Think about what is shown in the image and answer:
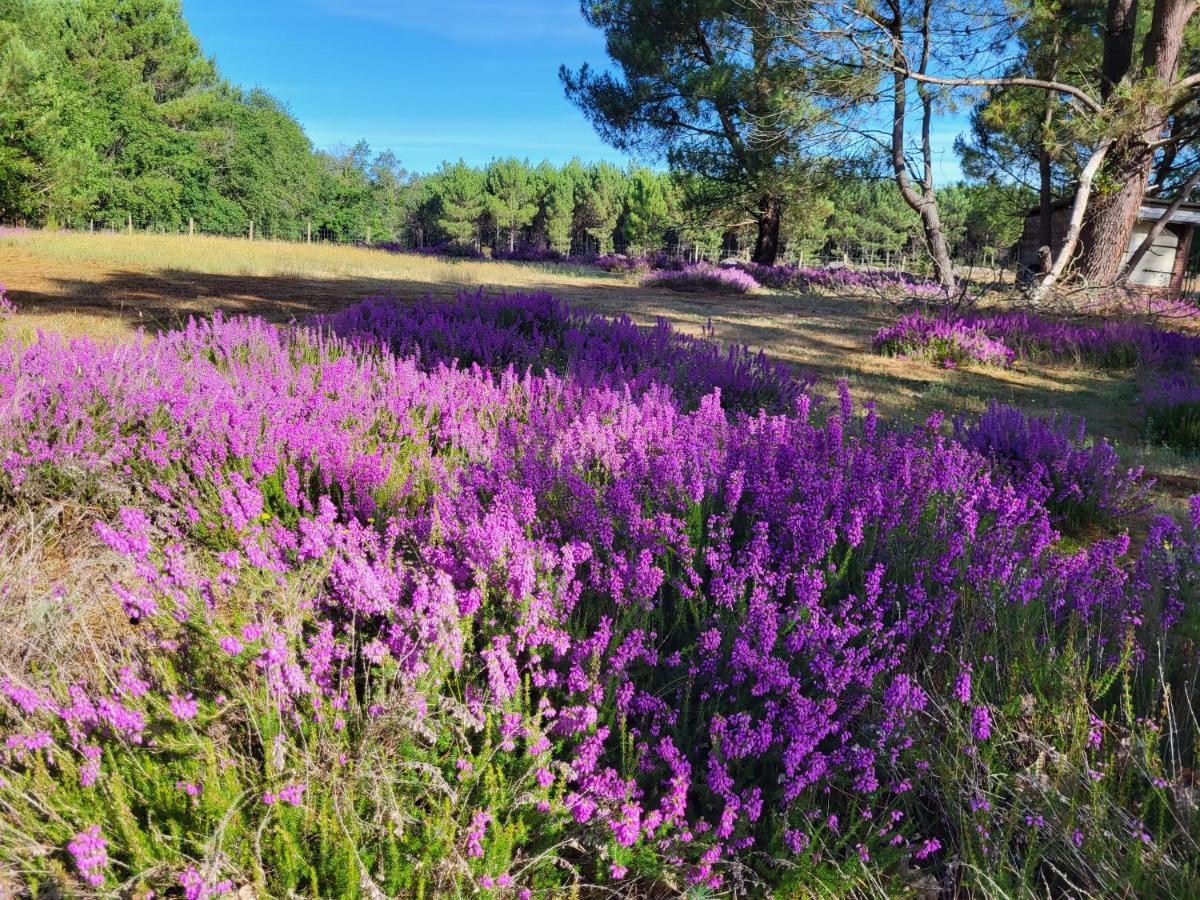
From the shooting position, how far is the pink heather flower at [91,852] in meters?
1.14

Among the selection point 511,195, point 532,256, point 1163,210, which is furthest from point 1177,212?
point 511,195

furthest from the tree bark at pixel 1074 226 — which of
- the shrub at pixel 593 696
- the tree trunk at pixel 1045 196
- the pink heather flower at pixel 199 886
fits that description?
the tree trunk at pixel 1045 196

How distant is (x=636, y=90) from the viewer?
2248 centimetres

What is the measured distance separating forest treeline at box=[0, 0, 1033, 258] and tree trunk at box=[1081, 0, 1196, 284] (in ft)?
8.56

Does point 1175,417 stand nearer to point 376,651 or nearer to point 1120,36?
point 376,651

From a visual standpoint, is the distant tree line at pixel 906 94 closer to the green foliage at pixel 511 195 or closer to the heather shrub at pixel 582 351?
the heather shrub at pixel 582 351

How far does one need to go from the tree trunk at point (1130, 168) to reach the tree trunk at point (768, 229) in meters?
16.6

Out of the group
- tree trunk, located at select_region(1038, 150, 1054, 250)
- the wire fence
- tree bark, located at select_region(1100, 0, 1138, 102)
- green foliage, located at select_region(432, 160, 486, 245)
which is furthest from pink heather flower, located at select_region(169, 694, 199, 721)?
green foliage, located at select_region(432, 160, 486, 245)

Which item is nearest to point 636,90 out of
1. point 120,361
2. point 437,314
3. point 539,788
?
point 437,314

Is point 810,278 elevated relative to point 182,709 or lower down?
elevated

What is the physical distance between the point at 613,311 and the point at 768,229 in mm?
18927

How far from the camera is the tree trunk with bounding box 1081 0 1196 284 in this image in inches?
407

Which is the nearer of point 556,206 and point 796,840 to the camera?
point 796,840

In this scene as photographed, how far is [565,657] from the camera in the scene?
1.88 meters
